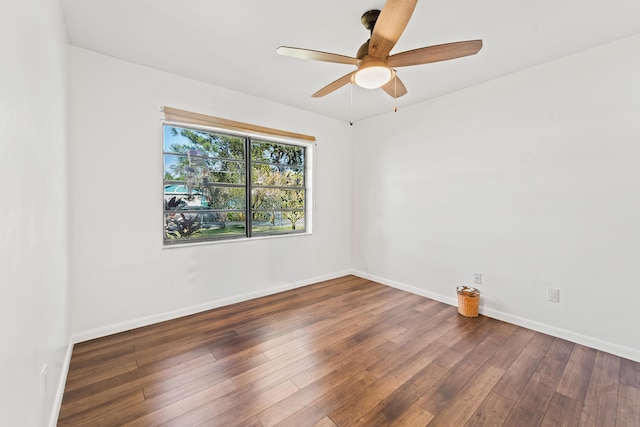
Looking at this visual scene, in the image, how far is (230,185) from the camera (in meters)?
3.34

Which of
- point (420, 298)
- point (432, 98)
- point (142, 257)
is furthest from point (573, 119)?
point (142, 257)

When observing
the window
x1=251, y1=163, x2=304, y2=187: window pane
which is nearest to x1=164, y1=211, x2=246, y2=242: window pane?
the window

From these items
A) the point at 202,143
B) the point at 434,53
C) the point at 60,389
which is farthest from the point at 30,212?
the point at 434,53

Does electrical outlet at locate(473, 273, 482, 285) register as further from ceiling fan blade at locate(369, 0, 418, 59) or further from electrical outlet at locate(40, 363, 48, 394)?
electrical outlet at locate(40, 363, 48, 394)

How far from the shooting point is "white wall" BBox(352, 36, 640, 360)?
2244 mm

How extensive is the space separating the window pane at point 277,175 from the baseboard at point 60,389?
239 centimetres

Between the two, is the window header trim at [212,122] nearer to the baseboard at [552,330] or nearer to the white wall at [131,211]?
the white wall at [131,211]

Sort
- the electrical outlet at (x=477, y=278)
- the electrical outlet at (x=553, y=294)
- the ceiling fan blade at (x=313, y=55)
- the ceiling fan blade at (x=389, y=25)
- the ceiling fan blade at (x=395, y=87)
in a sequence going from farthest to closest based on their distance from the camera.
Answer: the electrical outlet at (x=477, y=278) < the electrical outlet at (x=553, y=294) < the ceiling fan blade at (x=395, y=87) < the ceiling fan blade at (x=313, y=55) < the ceiling fan blade at (x=389, y=25)

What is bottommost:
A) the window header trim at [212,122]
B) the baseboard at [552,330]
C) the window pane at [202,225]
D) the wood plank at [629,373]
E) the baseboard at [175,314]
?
the wood plank at [629,373]

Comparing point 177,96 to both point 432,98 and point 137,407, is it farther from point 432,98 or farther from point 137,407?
point 432,98

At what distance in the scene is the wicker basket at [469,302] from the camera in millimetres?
2936

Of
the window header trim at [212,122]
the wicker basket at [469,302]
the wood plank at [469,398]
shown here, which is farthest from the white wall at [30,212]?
the wicker basket at [469,302]

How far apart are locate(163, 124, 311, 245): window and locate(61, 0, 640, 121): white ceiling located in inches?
29.8

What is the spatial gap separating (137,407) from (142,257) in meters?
1.45
